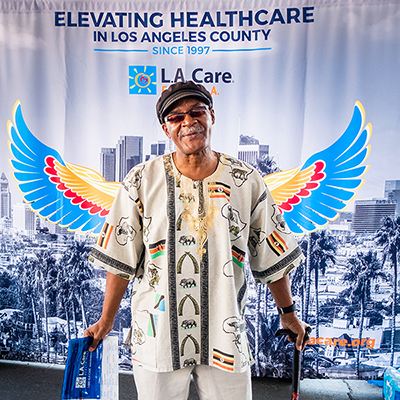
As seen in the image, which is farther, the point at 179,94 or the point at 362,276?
the point at 362,276

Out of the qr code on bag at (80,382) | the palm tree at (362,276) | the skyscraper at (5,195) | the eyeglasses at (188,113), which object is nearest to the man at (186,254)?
the eyeglasses at (188,113)

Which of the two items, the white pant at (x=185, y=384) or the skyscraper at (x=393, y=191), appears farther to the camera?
the skyscraper at (x=393, y=191)

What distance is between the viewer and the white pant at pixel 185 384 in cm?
105

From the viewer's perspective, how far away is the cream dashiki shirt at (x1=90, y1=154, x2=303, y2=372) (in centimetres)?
Result: 103

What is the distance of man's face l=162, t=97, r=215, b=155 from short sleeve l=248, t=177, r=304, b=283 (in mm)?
253

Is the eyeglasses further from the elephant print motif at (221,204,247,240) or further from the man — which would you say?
the elephant print motif at (221,204,247,240)

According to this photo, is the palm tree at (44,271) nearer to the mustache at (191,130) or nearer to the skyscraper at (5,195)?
the skyscraper at (5,195)

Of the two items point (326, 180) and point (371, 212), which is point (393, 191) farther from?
point (326, 180)

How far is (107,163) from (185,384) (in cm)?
143

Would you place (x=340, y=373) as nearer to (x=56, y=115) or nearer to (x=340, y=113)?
(x=340, y=113)

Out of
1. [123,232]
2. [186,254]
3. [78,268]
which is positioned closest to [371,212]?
[186,254]

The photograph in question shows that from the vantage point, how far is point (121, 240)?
1089 mm

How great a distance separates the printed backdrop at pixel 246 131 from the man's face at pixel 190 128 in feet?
3.32

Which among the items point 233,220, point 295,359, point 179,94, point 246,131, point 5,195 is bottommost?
point 295,359
